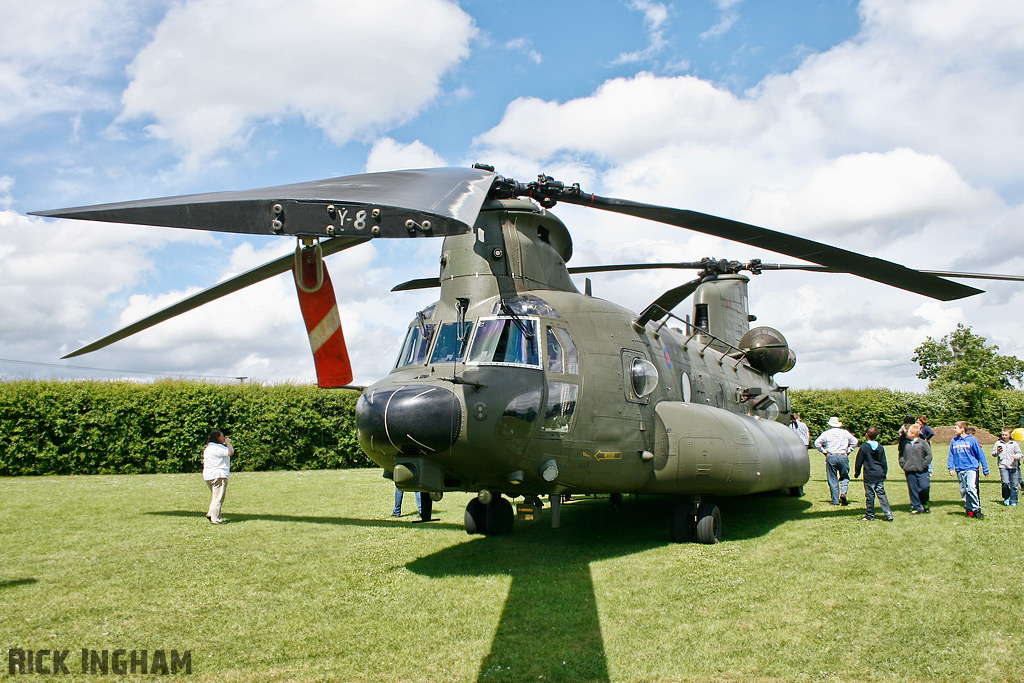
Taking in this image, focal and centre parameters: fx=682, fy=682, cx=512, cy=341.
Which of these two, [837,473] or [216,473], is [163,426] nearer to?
[216,473]

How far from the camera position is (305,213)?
12.5 feet

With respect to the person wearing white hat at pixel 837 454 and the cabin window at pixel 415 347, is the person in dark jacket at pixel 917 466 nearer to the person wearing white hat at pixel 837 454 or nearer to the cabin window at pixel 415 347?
the person wearing white hat at pixel 837 454

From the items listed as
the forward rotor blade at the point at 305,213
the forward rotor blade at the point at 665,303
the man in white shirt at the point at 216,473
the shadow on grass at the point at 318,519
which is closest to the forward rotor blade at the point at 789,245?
the forward rotor blade at the point at 665,303

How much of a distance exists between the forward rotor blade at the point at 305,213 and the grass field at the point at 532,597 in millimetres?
3325

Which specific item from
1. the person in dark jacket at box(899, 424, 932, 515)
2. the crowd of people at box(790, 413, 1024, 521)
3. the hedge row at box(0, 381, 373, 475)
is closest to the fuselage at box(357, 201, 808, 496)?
the crowd of people at box(790, 413, 1024, 521)

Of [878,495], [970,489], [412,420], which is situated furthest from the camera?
[878,495]

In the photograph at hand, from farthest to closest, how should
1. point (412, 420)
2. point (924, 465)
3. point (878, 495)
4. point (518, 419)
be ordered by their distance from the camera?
point (924, 465) < point (878, 495) < point (518, 419) < point (412, 420)

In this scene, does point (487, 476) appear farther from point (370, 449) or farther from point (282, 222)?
point (282, 222)

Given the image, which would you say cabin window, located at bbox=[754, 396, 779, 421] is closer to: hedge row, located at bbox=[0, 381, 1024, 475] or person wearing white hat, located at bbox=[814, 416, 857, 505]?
person wearing white hat, located at bbox=[814, 416, 857, 505]

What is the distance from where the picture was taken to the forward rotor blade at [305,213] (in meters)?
3.68

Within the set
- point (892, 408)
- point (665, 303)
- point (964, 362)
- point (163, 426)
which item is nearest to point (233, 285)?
point (665, 303)

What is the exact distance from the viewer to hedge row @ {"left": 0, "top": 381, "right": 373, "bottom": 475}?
20.9m

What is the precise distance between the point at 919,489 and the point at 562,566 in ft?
22.1

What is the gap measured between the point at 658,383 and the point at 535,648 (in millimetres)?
4715
